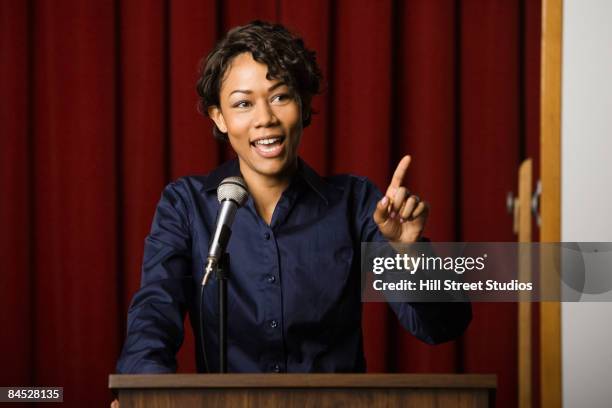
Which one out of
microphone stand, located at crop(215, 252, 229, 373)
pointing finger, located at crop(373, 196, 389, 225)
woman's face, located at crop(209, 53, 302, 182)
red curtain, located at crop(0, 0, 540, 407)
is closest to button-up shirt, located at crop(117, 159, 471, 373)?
woman's face, located at crop(209, 53, 302, 182)

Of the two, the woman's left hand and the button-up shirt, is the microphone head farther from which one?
the button-up shirt

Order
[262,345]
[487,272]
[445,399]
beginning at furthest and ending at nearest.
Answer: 1. [487,272]
2. [262,345]
3. [445,399]

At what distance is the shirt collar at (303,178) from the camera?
1777 mm

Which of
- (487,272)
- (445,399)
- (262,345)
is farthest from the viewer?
(487,272)

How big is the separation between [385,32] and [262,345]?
1304mm

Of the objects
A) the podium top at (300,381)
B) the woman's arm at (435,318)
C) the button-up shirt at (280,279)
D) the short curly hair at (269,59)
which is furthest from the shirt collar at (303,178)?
the podium top at (300,381)

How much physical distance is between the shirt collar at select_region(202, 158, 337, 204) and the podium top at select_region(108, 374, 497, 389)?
2.49ft

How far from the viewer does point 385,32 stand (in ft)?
8.66

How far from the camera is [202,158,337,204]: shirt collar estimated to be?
1.78 m

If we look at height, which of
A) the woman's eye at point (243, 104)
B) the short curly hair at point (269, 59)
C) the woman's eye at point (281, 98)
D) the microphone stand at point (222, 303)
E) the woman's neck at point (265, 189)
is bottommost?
the microphone stand at point (222, 303)

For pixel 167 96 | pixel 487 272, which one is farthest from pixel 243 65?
pixel 487 272

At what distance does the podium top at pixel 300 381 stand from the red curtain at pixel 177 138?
1.60 metres

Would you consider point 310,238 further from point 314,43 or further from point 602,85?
point 314,43

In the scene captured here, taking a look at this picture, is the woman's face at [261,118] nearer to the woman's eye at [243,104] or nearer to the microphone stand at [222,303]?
the woman's eye at [243,104]
